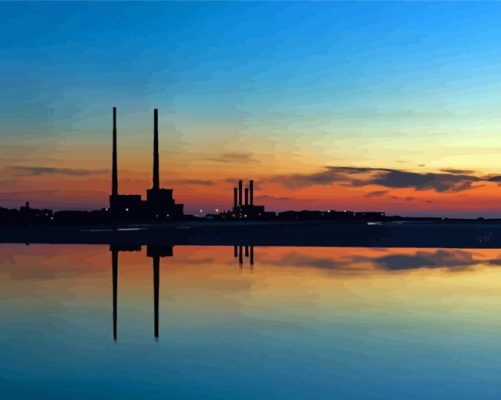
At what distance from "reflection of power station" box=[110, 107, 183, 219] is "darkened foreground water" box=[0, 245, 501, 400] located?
72.9 m

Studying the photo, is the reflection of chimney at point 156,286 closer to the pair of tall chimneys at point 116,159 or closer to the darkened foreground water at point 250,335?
the darkened foreground water at point 250,335

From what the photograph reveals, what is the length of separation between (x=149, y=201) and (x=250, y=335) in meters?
99.3

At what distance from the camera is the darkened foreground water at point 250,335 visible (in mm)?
11727

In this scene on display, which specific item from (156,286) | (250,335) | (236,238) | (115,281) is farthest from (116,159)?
(250,335)

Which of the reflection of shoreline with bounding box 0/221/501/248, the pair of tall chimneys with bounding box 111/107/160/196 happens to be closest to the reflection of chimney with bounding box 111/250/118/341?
the reflection of shoreline with bounding box 0/221/501/248

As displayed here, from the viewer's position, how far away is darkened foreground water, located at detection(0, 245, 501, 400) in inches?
462

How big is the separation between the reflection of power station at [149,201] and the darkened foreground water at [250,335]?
72.9 m

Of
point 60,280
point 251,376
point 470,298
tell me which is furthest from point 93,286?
point 251,376

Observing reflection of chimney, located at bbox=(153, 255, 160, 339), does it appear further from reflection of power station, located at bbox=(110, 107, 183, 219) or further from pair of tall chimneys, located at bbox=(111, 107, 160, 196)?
reflection of power station, located at bbox=(110, 107, 183, 219)

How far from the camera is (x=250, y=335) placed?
1623 cm

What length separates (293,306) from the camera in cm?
2089

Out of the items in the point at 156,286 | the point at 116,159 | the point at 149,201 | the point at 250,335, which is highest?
the point at 116,159

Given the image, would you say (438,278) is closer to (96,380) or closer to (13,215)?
(96,380)

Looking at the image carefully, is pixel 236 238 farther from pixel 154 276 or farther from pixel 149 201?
pixel 149 201
